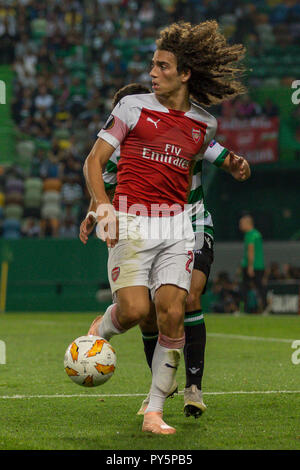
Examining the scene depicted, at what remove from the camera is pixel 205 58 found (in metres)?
5.16

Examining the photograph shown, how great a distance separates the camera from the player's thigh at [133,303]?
4.78m

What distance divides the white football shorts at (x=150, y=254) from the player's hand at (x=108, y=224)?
0.26 m

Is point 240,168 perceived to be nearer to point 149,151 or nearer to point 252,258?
point 149,151

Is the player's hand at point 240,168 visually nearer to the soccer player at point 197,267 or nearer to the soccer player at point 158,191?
the soccer player at point 197,267

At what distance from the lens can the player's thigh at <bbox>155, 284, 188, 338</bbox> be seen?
4.78 metres

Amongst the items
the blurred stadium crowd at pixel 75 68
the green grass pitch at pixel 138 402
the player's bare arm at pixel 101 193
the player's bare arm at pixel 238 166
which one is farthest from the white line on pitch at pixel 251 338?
the blurred stadium crowd at pixel 75 68

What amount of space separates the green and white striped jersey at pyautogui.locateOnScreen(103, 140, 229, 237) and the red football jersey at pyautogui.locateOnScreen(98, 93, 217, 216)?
50cm

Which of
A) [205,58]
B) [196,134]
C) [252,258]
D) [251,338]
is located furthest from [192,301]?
[252,258]

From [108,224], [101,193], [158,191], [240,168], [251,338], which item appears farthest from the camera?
[251,338]

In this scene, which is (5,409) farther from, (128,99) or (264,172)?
(264,172)

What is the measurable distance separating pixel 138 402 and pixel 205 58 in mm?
2304

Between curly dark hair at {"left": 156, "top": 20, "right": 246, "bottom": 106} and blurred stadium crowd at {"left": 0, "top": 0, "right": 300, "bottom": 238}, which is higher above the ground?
blurred stadium crowd at {"left": 0, "top": 0, "right": 300, "bottom": 238}

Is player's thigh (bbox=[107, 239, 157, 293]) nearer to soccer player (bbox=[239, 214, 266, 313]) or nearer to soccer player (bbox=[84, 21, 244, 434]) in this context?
soccer player (bbox=[84, 21, 244, 434])

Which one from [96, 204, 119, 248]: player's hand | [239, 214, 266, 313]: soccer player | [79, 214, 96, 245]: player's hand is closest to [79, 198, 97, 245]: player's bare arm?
[79, 214, 96, 245]: player's hand
